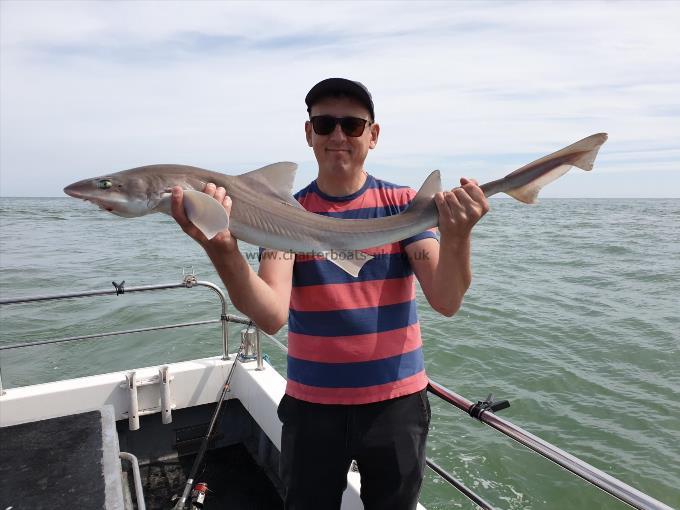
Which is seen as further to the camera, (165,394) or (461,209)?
(165,394)

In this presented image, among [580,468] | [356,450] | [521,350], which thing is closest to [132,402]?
[356,450]

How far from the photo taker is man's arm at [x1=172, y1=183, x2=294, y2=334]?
7.09ft

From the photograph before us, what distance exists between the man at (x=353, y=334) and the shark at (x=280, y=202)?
13 cm

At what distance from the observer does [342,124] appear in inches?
99.4

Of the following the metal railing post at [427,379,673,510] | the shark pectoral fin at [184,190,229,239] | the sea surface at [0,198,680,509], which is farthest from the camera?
the sea surface at [0,198,680,509]

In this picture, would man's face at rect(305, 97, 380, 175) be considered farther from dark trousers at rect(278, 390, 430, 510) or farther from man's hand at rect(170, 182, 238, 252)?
dark trousers at rect(278, 390, 430, 510)

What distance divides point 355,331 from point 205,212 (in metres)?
0.93

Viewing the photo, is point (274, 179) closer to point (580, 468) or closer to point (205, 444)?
point (580, 468)

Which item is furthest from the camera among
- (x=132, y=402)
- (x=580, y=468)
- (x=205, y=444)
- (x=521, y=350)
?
(x=521, y=350)

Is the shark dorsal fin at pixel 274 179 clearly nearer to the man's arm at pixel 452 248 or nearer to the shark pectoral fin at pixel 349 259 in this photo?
the shark pectoral fin at pixel 349 259

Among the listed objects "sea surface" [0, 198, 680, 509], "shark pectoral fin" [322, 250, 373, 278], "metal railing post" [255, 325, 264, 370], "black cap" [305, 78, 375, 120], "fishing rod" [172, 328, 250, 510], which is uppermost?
"black cap" [305, 78, 375, 120]

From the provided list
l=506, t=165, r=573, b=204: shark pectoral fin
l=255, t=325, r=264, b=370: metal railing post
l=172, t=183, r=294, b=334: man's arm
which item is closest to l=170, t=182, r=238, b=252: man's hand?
Answer: l=172, t=183, r=294, b=334: man's arm

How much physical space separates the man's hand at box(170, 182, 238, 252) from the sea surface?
4.32 meters

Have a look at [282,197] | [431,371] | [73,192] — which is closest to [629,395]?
[431,371]
